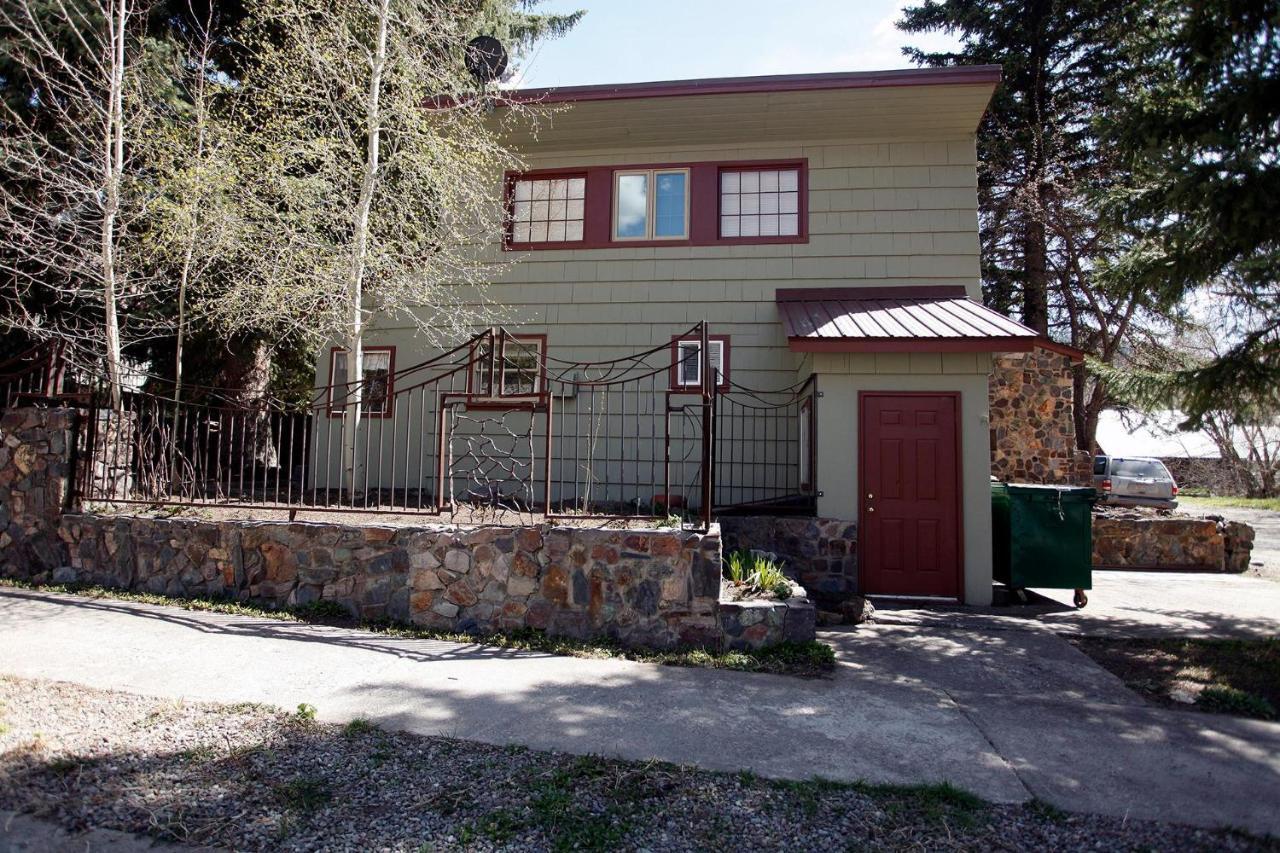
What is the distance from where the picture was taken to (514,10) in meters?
15.6

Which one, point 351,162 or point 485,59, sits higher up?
point 485,59

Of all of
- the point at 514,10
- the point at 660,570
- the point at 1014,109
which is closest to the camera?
the point at 660,570

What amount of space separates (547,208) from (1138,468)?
52.1 feet

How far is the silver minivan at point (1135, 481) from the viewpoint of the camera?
55.5ft

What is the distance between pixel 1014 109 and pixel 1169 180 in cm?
1421

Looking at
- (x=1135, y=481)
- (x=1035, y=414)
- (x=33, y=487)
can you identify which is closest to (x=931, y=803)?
(x=33, y=487)

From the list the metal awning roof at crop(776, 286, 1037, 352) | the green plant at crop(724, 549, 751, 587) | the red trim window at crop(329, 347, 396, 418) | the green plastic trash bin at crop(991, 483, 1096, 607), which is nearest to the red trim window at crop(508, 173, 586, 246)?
the red trim window at crop(329, 347, 396, 418)

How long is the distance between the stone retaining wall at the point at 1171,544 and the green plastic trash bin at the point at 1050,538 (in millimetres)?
4429

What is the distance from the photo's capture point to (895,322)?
26.5 feet

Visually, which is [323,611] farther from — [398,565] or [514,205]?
[514,205]

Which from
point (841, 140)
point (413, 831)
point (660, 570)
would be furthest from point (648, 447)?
point (413, 831)

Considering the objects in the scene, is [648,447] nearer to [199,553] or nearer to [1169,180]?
[199,553]

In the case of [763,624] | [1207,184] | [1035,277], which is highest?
[1035,277]

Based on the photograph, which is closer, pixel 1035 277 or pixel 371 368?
pixel 371 368
